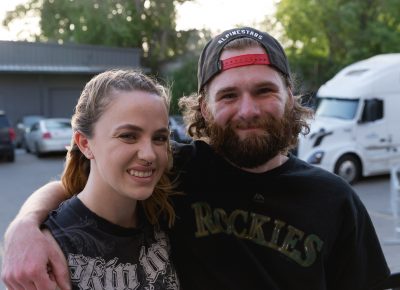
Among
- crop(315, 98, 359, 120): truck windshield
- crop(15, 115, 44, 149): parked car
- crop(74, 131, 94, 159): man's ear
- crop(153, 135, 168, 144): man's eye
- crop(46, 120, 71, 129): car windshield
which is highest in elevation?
crop(153, 135, 168, 144): man's eye

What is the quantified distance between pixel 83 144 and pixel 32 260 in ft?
1.36

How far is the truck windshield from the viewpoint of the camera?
39.9 ft

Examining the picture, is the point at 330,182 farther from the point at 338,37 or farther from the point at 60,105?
the point at 60,105

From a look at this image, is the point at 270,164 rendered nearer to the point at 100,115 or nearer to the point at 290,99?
the point at 290,99

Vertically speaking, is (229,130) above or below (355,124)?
above

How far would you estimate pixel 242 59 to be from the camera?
1871mm

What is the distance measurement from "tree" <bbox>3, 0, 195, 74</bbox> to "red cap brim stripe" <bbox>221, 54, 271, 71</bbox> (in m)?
24.8

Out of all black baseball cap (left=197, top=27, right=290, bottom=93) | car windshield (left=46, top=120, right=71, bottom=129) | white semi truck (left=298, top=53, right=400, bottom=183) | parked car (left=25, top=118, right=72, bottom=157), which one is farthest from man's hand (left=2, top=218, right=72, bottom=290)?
car windshield (left=46, top=120, right=71, bottom=129)

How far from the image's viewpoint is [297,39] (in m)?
23.9

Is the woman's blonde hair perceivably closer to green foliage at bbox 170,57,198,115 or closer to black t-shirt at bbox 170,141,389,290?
black t-shirt at bbox 170,141,389,290

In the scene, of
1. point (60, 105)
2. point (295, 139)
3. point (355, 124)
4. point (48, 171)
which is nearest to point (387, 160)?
point (355, 124)

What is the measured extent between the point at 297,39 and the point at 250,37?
22876 millimetres

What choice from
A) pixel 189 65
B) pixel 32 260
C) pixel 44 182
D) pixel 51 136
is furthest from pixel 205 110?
pixel 189 65

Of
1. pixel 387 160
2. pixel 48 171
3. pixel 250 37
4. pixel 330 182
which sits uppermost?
pixel 250 37
